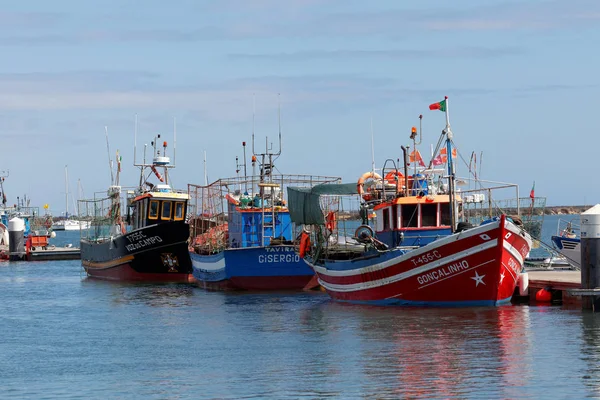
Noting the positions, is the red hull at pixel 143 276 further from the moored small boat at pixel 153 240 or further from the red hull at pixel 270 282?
the red hull at pixel 270 282

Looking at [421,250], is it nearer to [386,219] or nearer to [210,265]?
[386,219]

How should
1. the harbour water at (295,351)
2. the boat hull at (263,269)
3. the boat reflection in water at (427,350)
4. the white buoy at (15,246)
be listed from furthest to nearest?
the white buoy at (15,246) → the boat hull at (263,269) → the harbour water at (295,351) → the boat reflection in water at (427,350)

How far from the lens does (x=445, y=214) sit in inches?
1313

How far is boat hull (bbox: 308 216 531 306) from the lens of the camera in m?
30.0

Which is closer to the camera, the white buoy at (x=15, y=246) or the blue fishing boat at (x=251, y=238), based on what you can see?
the blue fishing boat at (x=251, y=238)

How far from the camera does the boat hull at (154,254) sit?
50969mm

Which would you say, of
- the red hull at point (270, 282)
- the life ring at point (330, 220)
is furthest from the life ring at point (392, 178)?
the red hull at point (270, 282)

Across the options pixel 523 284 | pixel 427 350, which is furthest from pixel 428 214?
pixel 427 350

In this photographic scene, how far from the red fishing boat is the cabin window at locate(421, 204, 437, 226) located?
1.2 inches

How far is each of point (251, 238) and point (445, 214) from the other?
38.5 feet

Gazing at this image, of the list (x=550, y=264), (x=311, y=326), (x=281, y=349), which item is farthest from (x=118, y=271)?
(x=281, y=349)

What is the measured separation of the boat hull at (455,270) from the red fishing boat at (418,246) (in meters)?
0.03

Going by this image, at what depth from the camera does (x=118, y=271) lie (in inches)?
2116

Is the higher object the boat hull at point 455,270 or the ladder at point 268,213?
the ladder at point 268,213
